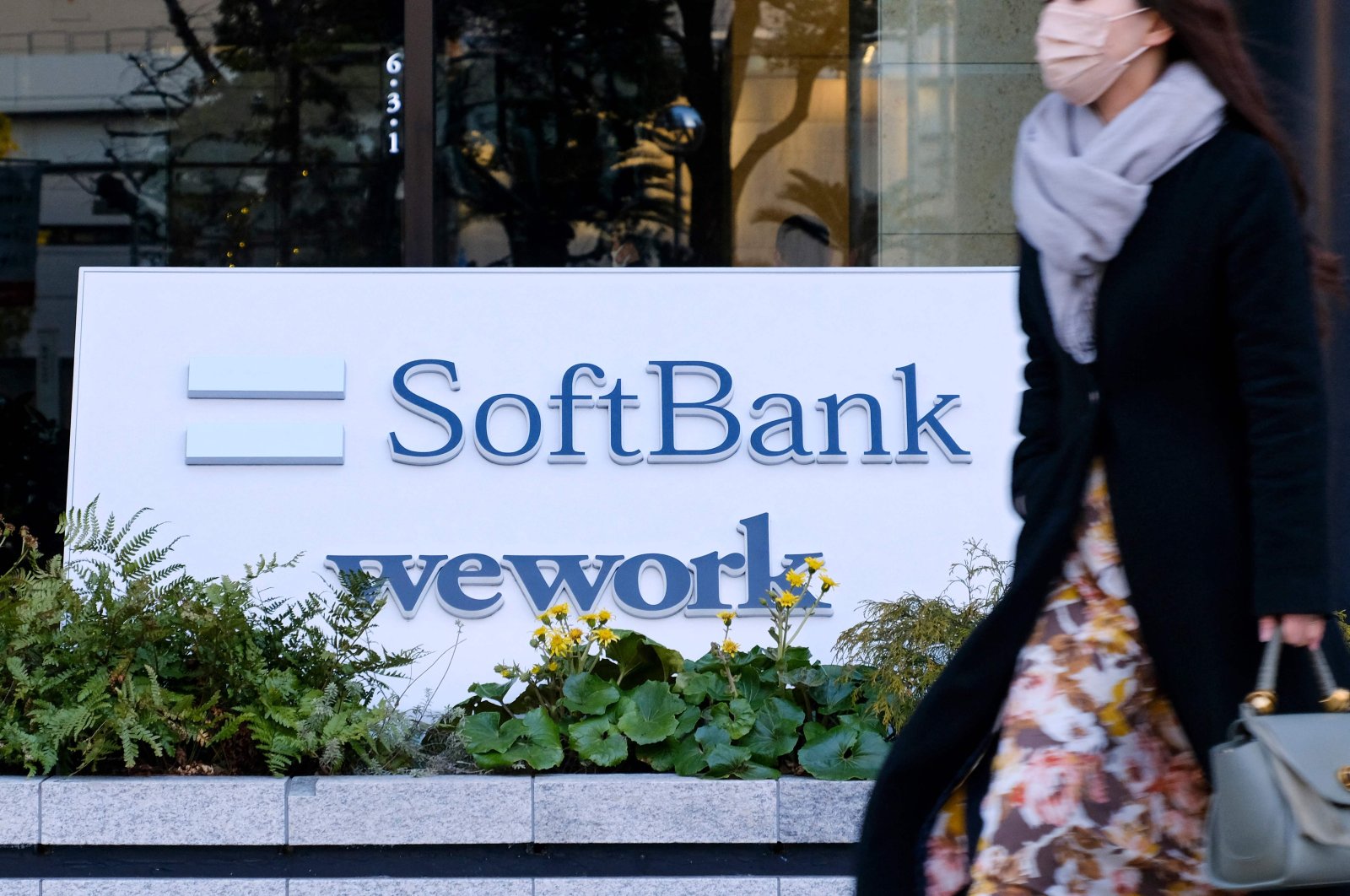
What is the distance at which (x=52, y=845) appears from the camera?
152 inches

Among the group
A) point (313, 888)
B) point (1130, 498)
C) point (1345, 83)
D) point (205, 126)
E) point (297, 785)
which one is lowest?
point (313, 888)

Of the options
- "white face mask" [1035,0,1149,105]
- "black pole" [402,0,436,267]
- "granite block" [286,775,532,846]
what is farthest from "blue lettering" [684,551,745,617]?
"white face mask" [1035,0,1149,105]

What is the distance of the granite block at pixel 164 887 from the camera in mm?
3754

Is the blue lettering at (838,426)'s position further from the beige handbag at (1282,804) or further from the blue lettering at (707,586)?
the beige handbag at (1282,804)

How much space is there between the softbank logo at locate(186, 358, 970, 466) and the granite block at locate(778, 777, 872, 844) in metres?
1.44

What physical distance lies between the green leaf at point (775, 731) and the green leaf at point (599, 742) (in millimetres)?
343

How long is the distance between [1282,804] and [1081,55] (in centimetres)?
110

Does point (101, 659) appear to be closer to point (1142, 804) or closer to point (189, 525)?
point (189, 525)

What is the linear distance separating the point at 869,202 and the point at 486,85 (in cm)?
222

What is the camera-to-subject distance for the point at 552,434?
5035 mm

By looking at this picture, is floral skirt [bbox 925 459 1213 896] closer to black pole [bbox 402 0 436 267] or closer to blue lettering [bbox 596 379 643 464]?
blue lettering [bbox 596 379 643 464]

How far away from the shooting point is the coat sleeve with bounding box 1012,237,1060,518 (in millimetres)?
2320

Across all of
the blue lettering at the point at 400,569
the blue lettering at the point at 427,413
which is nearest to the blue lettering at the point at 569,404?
the blue lettering at the point at 427,413

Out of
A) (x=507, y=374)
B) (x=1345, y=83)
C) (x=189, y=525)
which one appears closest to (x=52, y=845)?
(x=189, y=525)
